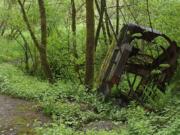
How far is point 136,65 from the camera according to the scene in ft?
41.7

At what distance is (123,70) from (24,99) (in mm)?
3408

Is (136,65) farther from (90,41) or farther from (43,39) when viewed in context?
(43,39)

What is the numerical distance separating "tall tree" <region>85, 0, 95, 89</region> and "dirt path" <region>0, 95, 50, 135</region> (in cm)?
298

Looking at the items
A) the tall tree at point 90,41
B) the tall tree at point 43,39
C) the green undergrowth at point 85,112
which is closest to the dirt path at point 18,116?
the green undergrowth at point 85,112

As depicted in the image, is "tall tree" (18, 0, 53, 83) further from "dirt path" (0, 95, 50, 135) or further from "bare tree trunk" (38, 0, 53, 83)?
"dirt path" (0, 95, 50, 135)

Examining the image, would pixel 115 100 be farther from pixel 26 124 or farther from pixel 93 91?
pixel 26 124

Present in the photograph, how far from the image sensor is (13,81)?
49.3 feet

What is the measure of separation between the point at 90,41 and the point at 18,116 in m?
4.26

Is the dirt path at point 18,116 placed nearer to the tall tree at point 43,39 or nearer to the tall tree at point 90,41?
the tall tree at point 90,41

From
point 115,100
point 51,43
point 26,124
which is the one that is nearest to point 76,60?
point 51,43

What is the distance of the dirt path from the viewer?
8884mm

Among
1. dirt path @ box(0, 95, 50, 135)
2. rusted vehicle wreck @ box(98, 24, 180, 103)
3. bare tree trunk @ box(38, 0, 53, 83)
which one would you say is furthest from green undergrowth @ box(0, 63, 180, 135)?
bare tree trunk @ box(38, 0, 53, 83)

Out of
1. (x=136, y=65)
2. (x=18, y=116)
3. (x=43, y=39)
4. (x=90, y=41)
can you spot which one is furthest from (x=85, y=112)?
(x=43, y=39)

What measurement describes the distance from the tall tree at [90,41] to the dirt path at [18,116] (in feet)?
9.78
